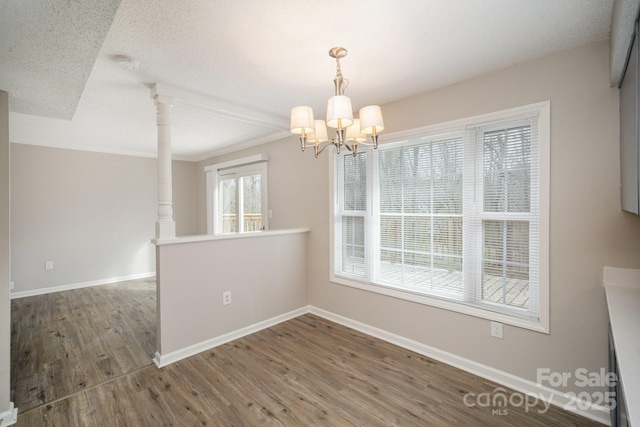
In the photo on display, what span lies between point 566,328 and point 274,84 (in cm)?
286

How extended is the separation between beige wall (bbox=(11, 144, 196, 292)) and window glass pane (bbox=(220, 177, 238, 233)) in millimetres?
1313

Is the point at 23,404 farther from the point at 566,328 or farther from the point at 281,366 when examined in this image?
the point at 566,328

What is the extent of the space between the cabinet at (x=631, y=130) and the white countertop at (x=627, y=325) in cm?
49

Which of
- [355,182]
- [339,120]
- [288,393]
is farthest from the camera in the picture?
[355,182]

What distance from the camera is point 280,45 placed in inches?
74.6

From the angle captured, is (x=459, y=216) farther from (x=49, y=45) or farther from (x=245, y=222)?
(x=245, y=222)

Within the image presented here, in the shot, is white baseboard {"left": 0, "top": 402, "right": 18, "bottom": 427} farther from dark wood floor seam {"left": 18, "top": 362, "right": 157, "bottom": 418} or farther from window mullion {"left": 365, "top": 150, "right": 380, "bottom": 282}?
window mullion {"left": 365, "top": 150, "right": 380, "bottom": 282}

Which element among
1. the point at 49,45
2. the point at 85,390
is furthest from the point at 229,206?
the point at 49,45

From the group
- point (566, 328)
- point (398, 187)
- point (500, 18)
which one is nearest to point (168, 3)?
point (500, 18)

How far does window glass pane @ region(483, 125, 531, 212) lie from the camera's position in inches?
85.7

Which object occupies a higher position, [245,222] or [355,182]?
[355,182]

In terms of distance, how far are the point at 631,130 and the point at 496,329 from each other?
5.16 feet

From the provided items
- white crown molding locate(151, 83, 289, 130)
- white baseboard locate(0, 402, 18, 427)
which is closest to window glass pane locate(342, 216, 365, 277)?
white crown molding locate(151, 83, 289, 130)

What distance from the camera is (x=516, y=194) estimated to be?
222 cm
